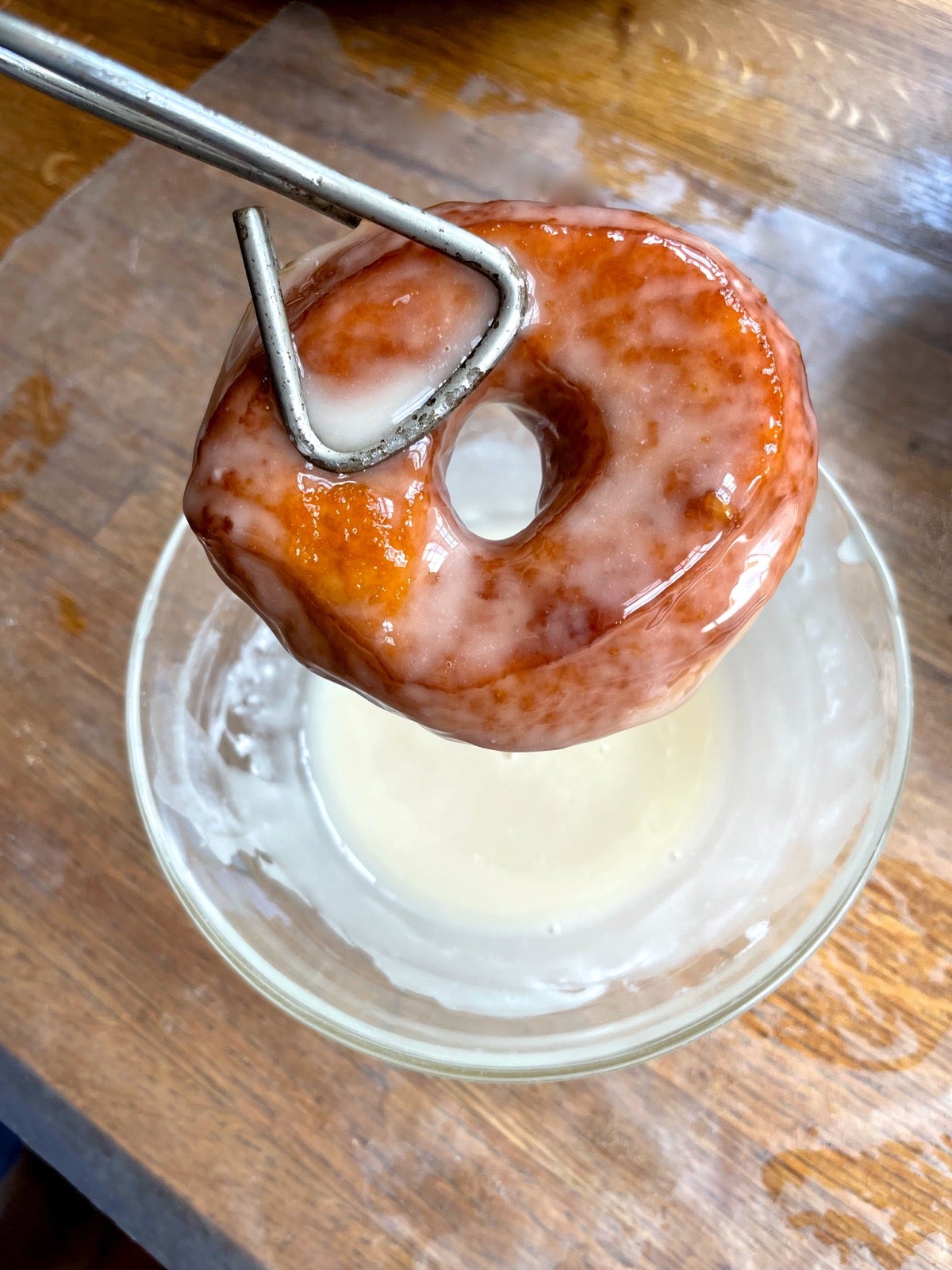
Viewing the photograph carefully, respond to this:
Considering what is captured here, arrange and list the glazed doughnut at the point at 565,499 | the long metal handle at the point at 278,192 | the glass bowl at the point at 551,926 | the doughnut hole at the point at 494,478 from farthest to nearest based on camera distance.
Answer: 1. the doughnut hole at the point at 494,478
2. the glass bowl at the point at 551,926
3. the glazed doughnut at the point at 565,499
4. the long metal handle at the point at 278,192

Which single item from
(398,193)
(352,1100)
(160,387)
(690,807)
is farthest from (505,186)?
(352,1100)

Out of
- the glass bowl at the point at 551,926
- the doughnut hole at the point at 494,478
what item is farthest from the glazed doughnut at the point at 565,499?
the doughnut hole at the point at 494,478

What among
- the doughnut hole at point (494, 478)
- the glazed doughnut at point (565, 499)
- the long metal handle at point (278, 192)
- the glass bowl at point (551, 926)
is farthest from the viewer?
the doughnut hole at point (494, 478)

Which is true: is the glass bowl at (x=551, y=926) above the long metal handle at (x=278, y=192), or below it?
below

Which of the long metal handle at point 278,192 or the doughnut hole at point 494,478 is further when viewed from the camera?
the doughnut hole at point 494,478

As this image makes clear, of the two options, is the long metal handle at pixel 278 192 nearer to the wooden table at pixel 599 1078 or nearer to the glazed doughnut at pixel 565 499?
the glazed doughnut at pixel 565 499

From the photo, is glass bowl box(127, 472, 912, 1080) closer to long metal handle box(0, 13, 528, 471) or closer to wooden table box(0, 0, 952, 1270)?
wooden table box(0, 0, 952, 1270)

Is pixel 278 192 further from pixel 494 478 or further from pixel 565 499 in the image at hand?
pixel 494 478
